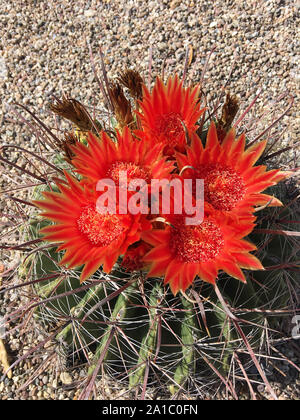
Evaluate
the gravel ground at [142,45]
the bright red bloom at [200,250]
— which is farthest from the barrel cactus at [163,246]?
the gravel ground at [142,45]

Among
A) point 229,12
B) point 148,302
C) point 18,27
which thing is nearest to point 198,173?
point 148,302

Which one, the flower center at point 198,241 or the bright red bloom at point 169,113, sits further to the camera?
the bright red bloom at point 169,113

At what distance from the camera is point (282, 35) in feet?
8.29

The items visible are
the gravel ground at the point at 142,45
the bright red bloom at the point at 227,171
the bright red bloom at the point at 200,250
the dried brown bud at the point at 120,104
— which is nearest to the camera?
the bright red bloom at the point at 200,250

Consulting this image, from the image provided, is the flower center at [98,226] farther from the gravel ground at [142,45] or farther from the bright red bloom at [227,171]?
the gravel ground at [142,45]

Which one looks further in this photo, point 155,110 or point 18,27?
point 18,27

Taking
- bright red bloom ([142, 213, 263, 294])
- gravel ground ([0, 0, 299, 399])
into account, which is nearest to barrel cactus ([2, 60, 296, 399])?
bright red bloom ([142, 213, 263, 294])

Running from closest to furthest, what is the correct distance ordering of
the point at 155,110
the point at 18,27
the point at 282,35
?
1. the point at 155,110
2. the point at 282,35
3. the point at 18,27

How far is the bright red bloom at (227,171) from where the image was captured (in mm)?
1047

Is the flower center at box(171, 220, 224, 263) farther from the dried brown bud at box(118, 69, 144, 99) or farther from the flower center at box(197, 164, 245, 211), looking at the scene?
the dried brown bud at box(118, 69, 144, 99)

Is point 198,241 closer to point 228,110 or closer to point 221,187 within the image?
point 221,187
